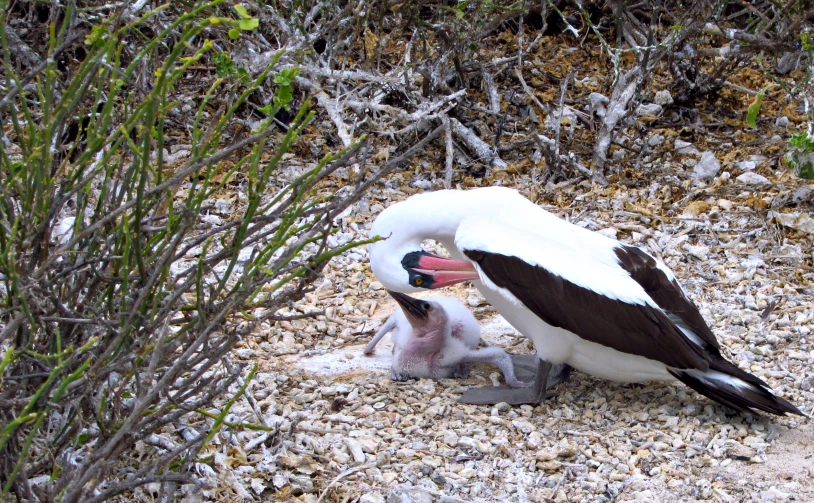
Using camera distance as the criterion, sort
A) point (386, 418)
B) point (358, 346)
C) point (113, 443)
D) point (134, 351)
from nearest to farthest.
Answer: point (113, 443), point (134, 351), point (386, 418), point (358, 346)

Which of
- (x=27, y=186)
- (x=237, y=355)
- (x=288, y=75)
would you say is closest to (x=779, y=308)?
(x=237, y=355)

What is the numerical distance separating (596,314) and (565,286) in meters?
0.15

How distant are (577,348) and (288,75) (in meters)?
1.70

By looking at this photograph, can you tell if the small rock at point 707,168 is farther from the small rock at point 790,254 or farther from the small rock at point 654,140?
the small rock at point 790,254

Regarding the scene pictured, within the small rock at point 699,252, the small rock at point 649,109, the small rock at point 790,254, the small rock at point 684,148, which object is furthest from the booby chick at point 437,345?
the small rock at point 649,109

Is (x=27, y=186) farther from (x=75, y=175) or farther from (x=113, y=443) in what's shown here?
(x=113, y=443)

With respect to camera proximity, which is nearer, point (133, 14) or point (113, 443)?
point (113, 443)

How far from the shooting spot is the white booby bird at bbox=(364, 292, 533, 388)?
380 cm

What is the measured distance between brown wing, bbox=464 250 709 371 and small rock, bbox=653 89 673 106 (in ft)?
9.70

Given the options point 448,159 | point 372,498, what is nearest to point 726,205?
point 448,159

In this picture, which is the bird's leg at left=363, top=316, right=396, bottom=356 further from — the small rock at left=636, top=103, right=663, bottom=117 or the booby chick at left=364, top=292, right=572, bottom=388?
the small rock at left=636, top=103, right=663, bottom=117

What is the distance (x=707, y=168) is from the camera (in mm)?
5273

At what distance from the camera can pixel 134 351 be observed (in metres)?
2.27

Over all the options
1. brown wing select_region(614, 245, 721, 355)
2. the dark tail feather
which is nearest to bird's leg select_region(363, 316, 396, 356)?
brown wing select_region(614, 245, 721, 355)
